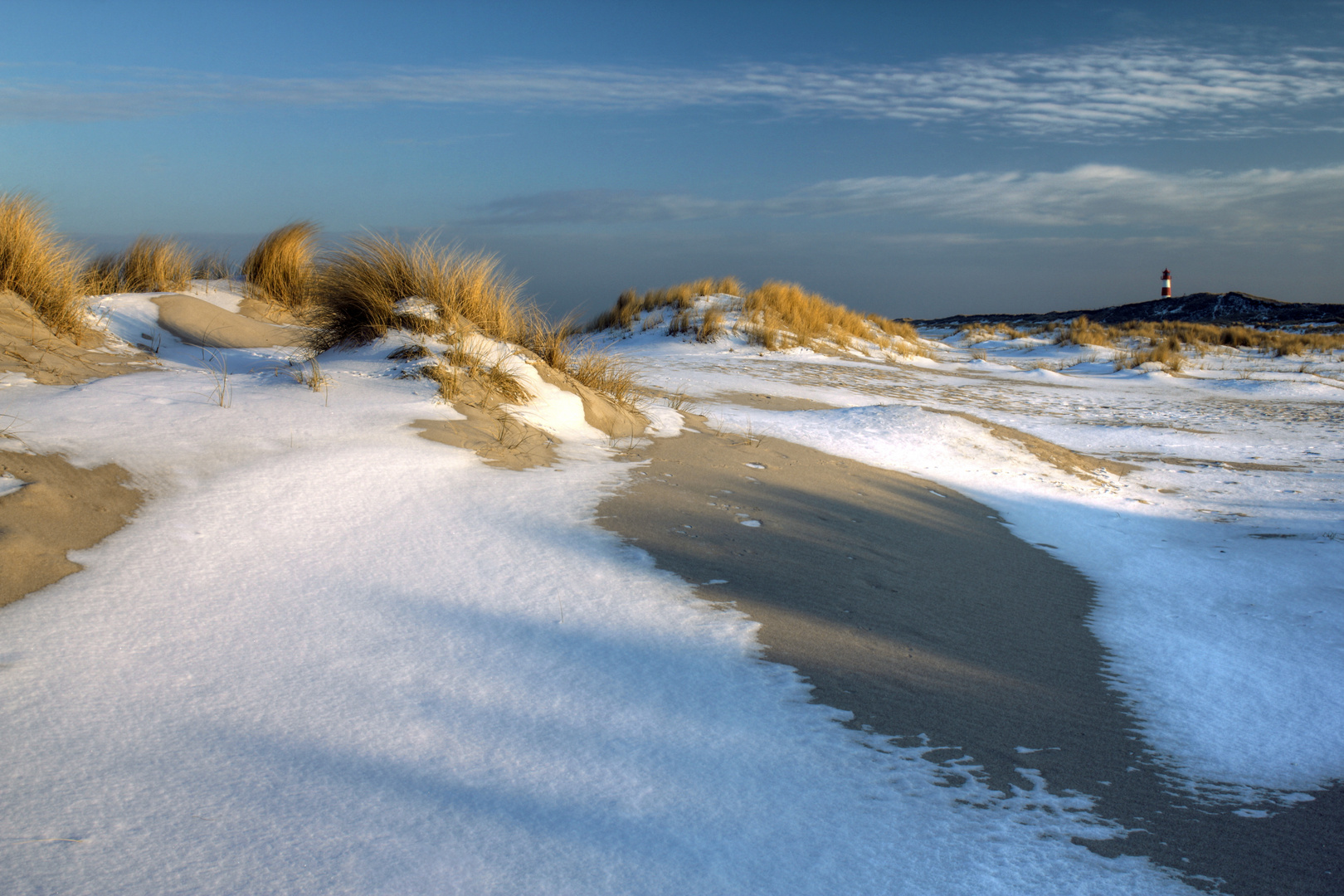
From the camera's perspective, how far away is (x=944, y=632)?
2410mm

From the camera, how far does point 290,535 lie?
99.1 inches

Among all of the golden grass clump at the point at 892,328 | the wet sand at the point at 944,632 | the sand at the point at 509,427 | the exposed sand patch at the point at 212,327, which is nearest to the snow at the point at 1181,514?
the wet sand at the point at 944,632

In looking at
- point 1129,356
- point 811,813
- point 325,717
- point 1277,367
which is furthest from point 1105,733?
point 1277,367

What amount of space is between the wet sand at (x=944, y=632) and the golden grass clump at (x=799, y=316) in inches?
339

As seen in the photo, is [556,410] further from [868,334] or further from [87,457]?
[868,334]

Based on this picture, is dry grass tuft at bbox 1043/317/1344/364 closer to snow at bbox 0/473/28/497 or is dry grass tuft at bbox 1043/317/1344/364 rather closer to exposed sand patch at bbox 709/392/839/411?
exposed sand patch at bbox 709/392/839/411

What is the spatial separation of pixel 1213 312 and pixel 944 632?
38.8 metres

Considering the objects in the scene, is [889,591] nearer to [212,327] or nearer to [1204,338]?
[212,327]

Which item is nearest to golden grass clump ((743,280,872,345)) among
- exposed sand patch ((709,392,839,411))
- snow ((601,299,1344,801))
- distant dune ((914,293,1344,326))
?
snow ((601,299,1344,801))

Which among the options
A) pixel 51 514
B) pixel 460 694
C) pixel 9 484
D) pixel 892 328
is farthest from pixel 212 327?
pixel 892 328

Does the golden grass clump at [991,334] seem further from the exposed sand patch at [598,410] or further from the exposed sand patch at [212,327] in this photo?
the exposed sand patch at [598,410]

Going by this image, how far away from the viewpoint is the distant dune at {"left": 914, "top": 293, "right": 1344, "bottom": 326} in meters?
29.4

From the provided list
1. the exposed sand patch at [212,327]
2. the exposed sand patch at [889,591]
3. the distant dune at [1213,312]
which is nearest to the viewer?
the exposed sand patch at [889,591]

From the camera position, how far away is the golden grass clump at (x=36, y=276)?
4414 mm
